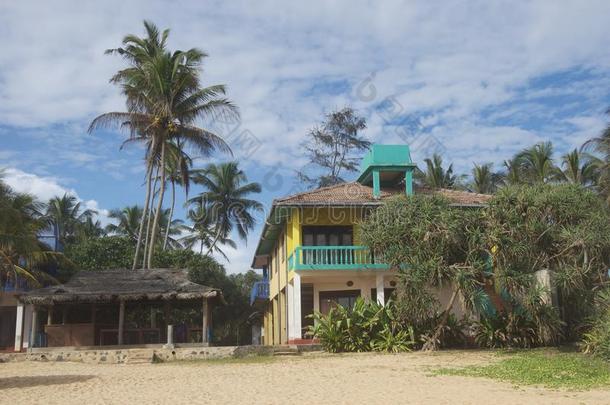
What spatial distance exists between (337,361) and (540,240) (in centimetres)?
717

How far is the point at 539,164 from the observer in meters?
36.8

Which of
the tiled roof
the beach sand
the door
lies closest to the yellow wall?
the tiled roof

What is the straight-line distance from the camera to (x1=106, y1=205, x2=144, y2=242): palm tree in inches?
1641

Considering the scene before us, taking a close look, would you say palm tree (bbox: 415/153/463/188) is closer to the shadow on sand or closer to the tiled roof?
the tiled roof

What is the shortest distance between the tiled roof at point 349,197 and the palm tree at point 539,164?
13.8 metres

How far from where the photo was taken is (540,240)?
Answer: 61.2 ft

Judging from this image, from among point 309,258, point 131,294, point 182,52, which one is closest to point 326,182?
point 182,52

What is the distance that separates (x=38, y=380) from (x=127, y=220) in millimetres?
28364

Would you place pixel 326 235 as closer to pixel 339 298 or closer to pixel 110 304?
pixel 339 298

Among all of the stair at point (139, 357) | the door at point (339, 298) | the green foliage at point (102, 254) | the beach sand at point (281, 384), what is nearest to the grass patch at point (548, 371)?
the beach sand at point (281, 384)

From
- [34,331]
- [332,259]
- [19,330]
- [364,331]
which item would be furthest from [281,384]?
[19,330]

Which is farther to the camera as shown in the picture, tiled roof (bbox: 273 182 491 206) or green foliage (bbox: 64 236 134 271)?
green foliage (bbox: 64 236 134 271)

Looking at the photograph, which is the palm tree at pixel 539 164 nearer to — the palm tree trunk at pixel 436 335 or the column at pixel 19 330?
the palm tree trunk at pixel 436 335

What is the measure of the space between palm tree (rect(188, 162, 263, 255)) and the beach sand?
73.5ft
